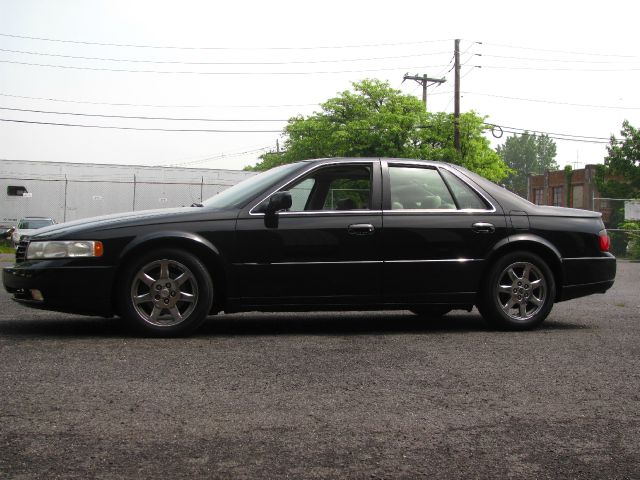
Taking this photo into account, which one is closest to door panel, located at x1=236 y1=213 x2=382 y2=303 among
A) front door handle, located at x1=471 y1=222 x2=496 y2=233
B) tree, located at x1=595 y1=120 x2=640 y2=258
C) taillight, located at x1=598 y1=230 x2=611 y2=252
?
front door handle, located at x1=471 y1=222 x2=496 y2=233

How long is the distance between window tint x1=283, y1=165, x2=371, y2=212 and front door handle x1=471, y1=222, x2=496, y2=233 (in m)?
0.93

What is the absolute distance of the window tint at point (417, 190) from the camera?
6.98 metres

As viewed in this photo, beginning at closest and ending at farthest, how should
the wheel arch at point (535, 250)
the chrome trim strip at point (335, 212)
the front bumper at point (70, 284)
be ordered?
the front bumper at point (70, 284)
the chrome trim strip at point (335, 212)
the wheel arch at point (535, 250)

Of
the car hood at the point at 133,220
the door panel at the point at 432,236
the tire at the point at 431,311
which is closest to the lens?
the car hood at the point at 133,220

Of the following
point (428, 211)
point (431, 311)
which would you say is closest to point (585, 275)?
point (431, 311)

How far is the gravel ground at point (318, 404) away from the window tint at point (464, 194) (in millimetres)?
1096

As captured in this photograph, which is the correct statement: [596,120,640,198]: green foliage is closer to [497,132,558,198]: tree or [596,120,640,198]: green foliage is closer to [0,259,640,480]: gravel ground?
[0,259,640,480]: gravel ground

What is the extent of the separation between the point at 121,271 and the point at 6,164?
2933cm

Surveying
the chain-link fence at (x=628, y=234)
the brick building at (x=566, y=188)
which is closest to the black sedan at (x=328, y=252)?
the chain-link fence at (x=628, y=234)

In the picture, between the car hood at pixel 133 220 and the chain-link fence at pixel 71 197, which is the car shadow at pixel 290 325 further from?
the chain-link fence at pixel 71 197

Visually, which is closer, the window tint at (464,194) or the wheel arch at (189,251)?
the wheel arch at (189,251)

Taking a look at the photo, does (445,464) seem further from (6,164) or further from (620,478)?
(6,164)

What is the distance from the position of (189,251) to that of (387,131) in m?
47.2

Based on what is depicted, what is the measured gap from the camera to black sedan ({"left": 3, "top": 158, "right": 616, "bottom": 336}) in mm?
6266
